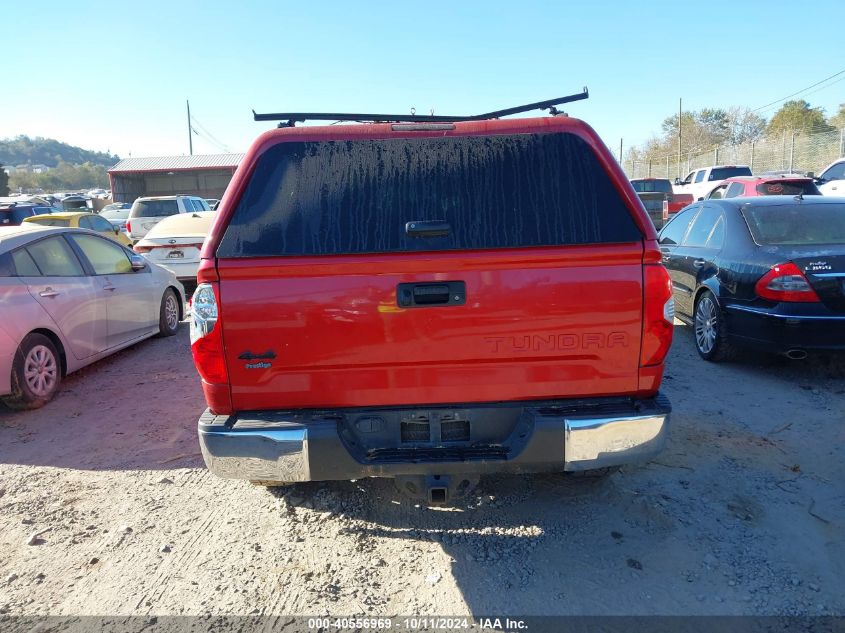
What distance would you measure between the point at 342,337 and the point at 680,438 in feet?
9.50

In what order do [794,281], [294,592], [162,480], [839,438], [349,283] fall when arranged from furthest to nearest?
[794,281], [839,438], [162,480], [294,592], [349,283]

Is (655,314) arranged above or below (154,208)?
below

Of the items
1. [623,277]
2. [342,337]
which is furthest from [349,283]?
[623,277]

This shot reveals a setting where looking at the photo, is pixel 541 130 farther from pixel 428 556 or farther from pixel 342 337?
pixel 428 556

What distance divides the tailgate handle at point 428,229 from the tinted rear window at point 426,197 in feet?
0.09

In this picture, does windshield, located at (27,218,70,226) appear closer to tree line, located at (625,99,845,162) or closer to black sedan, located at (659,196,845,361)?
black sedan, located at (659,196,845,361)

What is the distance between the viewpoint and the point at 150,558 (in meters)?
3.06

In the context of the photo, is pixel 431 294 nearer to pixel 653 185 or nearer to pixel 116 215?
pixel 653 185

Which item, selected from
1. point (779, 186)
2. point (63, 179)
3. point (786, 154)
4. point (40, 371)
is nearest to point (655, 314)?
point (40, 371)

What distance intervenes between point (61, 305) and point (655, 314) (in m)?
5.21

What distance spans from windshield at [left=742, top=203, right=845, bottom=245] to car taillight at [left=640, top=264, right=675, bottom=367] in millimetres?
3551

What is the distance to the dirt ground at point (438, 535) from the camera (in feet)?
8.85

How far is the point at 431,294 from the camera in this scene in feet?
8.51

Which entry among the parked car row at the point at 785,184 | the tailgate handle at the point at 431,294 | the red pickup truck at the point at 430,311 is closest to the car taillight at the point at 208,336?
the red pickup truck at the point at 430,311
